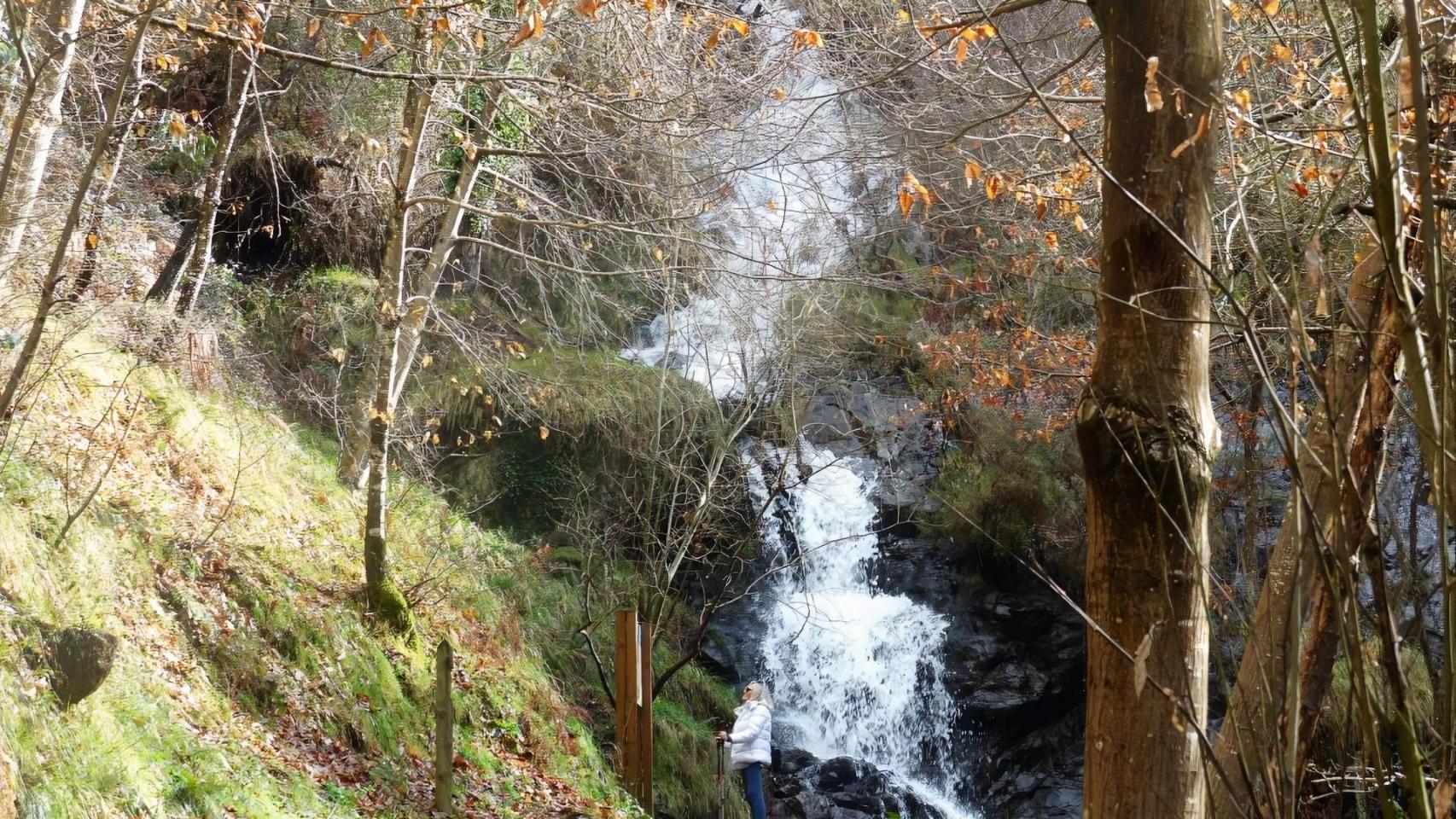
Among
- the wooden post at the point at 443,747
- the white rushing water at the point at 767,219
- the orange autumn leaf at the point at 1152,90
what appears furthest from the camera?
the white rushing water at the point at 767,219

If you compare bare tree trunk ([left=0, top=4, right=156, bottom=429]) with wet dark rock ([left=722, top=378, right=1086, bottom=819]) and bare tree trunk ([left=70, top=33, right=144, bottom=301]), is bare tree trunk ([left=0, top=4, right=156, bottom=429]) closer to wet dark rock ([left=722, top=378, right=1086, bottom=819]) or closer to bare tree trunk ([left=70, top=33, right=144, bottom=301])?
bare tree trunk ([left=70, top=33, right=144, bottom=301])

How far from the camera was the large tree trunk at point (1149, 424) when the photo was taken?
2578 millimetres

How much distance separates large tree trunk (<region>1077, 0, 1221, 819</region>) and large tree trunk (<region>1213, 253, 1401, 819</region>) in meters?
0.20

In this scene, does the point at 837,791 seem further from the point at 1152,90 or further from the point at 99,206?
the point at 1152,90

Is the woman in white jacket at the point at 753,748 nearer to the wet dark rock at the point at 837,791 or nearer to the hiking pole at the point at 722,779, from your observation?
the hiking pole at the point at 722,779

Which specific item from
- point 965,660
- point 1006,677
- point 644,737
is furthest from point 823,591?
point 644,737

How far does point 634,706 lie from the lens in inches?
350

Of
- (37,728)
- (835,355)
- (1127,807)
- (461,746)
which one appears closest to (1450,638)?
(1127,807)

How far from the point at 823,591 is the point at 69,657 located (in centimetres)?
1128

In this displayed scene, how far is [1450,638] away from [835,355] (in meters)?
12.0

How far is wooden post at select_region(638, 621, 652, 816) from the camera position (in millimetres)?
9000

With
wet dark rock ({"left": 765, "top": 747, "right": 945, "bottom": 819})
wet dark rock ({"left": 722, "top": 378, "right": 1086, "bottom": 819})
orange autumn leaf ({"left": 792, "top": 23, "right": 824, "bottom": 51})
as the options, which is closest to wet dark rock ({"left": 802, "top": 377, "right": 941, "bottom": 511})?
wet dark rock ({"left": 722, "top": 378, "right": 1086, "bottom": 819})

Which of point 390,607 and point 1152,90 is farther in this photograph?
point 390,607

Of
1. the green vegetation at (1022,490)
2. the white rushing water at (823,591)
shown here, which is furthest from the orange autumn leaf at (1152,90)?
the green vegetation at (1022,490)
